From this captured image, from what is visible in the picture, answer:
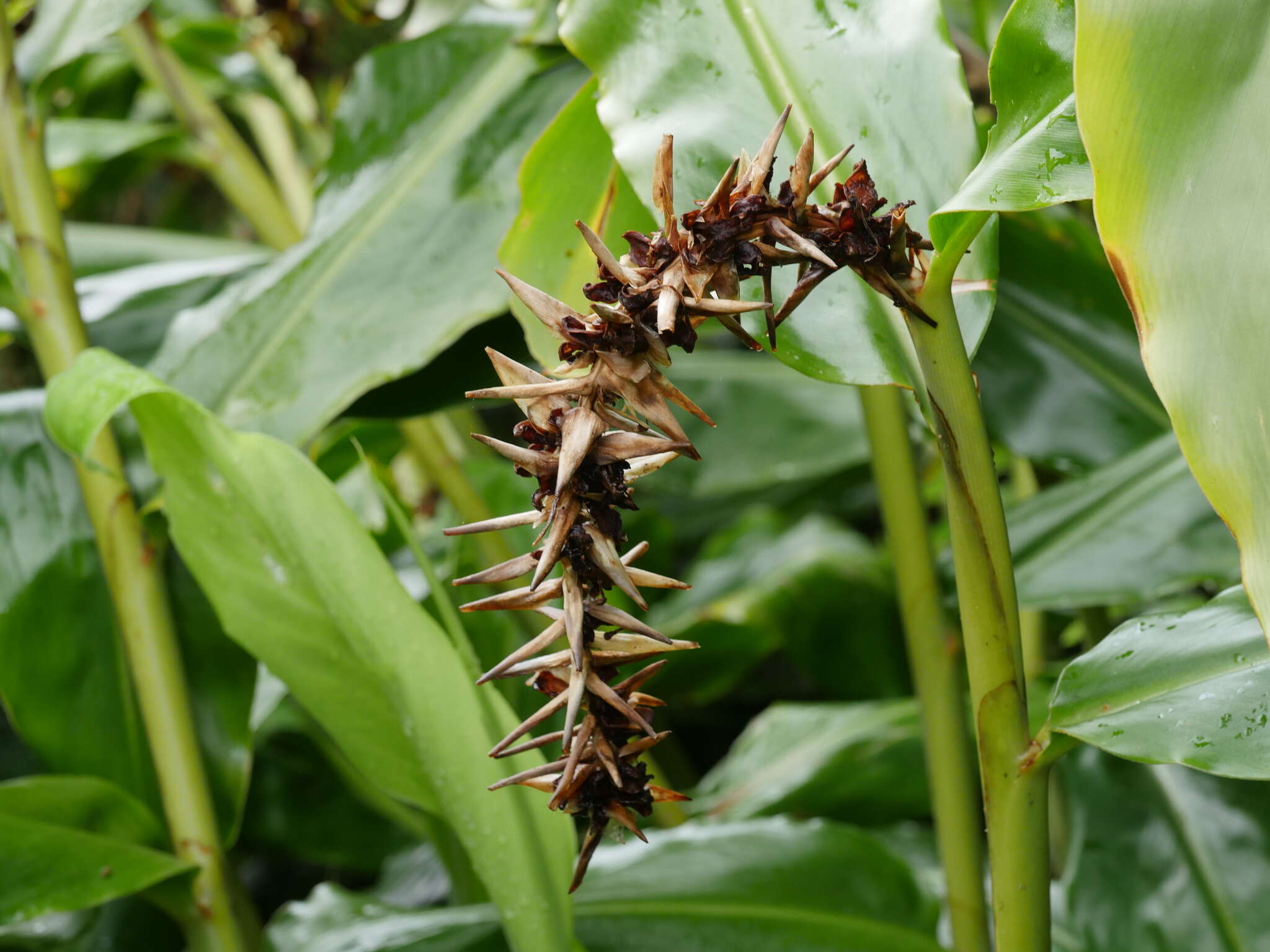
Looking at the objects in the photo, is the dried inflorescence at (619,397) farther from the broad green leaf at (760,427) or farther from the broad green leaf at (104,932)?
the broad green leaf at (760,427)

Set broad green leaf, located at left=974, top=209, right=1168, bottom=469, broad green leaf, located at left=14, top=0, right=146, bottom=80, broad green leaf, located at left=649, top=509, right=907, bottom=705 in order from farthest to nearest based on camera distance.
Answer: broad green leaf, located at left=649, top=509, right=907, bottom=705
broad green leaf, located at left=974, top=209, right=1168, bottom=469
broad green leaf, located at left=14, top=0, right=146, bottom=80

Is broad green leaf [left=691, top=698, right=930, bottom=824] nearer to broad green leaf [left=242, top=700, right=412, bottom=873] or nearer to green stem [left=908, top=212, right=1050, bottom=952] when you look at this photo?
broad green leaf [left=242, top=700, right=412, bottom=873]

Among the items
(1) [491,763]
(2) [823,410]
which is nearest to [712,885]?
(1) [491,763]

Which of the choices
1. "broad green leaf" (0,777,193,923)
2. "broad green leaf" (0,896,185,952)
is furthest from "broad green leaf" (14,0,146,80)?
"broad green leaf" (0,896,185,952)

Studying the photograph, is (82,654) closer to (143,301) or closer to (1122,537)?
(143,301)

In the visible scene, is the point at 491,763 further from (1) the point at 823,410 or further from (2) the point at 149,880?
(1) the point at 823,410

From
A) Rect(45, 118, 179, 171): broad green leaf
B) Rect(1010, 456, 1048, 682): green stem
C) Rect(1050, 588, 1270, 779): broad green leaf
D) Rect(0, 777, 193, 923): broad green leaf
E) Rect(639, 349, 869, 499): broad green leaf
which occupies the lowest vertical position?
Rect(1010, 456, 1048, 682): green stem

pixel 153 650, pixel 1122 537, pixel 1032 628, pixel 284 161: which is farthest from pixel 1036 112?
pixel 284 161
